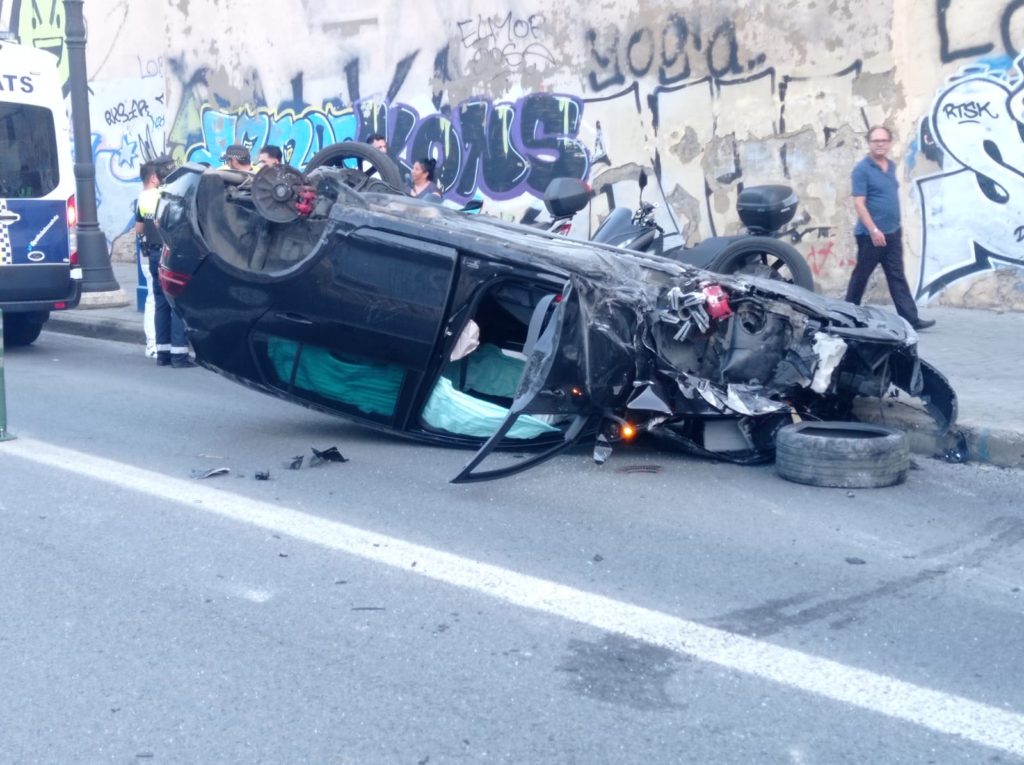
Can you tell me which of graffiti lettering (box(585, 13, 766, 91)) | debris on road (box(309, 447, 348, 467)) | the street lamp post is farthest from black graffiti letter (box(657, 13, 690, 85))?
debris on road (box(309, 447, 348, 467))

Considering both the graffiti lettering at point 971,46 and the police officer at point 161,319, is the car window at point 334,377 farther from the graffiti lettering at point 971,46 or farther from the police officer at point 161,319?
the graffiti lettering at point 971,46

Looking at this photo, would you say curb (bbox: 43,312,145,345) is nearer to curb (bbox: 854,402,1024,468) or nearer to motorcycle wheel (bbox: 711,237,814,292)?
motorcycle wheel (bbox: 711,237,814,292)

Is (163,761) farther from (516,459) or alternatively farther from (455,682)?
(516,459)

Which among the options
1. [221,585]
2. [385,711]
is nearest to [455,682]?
[385,711]

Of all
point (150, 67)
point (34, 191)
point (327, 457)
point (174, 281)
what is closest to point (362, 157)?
point (174, 281)

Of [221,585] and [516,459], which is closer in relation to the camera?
[221,585]

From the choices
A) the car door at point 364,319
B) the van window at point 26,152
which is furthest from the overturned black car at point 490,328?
the van window at point 26,152

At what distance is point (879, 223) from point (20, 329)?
866cm

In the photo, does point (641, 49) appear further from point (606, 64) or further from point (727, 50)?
point (727, 50)

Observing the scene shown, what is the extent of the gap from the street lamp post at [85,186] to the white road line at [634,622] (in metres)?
8.99

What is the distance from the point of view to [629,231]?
9.64m

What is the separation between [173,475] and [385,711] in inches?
138

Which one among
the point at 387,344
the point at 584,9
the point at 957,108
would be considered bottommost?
the point at 387,344

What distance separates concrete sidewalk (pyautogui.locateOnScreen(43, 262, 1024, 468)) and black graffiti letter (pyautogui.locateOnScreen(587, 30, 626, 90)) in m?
4.46
